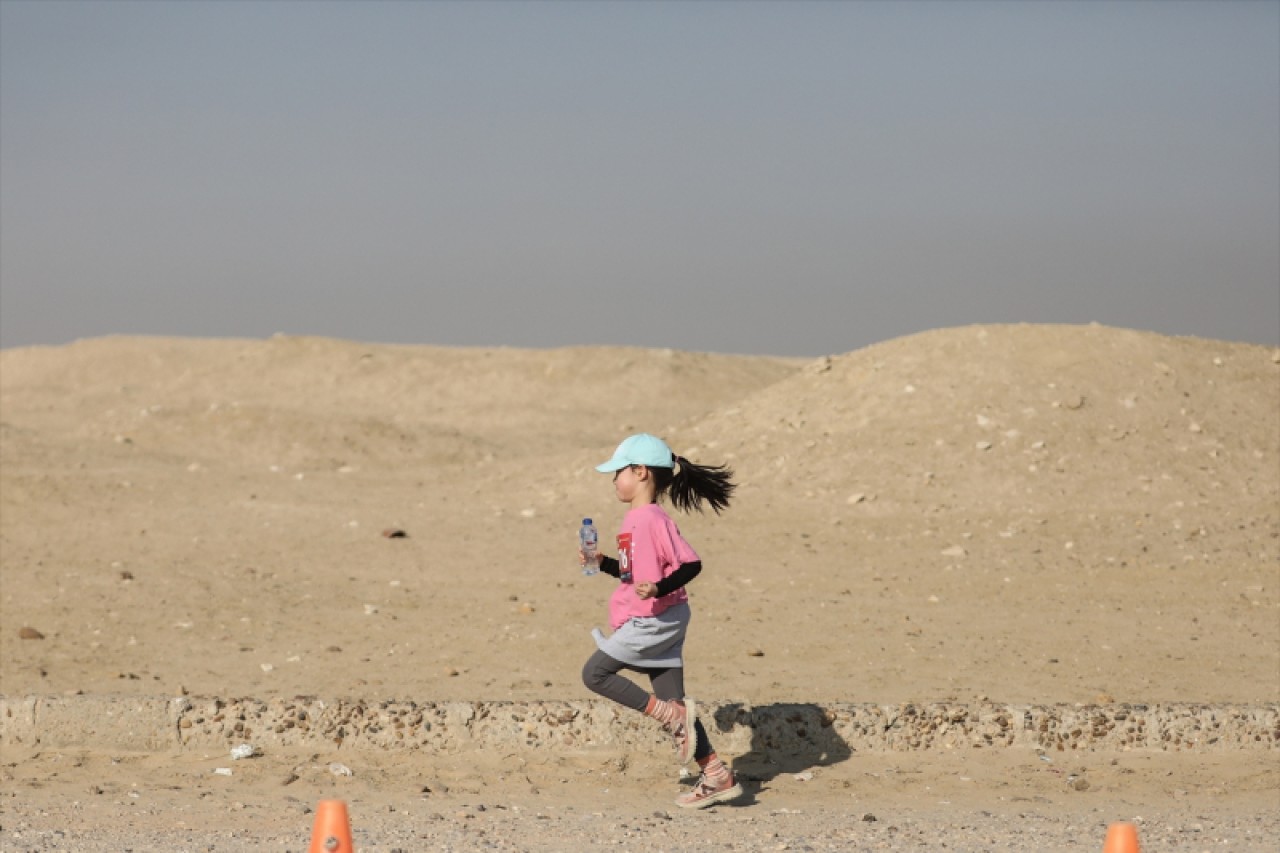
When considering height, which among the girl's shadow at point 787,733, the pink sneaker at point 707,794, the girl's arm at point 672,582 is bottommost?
the pink sneaker at point 707,794

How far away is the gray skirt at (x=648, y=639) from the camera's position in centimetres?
610

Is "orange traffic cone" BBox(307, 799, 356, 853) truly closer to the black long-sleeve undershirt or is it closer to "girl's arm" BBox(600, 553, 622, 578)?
Answer: the black long-sleeve undershirt

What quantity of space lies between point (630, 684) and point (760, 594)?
18.6ft

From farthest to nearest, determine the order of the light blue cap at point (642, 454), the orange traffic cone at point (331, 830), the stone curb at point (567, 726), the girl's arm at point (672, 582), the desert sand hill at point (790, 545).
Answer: the desert sand hill at point (790, 545), the stone curb at point (567, 726), the light blue cap at point (642, 454), the girl's arm at point (672, 582), the orange traffic cone at point (331, 830)

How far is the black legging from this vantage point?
6168 millimetres

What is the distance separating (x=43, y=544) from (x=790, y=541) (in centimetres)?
654

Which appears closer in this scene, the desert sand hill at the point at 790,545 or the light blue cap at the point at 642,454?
the light blue cap at the point at 642,454

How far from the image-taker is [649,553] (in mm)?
6000

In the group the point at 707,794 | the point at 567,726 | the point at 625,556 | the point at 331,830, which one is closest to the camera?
the point at 331,830

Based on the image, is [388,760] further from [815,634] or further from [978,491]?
[978,491]

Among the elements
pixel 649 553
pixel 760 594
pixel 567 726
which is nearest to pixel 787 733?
pixel 567 726

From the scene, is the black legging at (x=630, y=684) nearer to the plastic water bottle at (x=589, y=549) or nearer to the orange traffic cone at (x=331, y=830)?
the plastic water bottle at (x=589, y=549)

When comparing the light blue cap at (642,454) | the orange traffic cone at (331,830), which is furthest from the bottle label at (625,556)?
the orange traffic cone at (331,830)

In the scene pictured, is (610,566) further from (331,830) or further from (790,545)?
(790,545)
